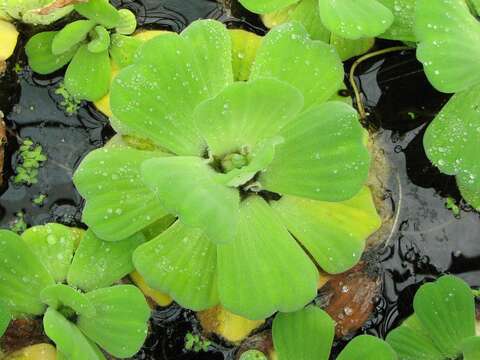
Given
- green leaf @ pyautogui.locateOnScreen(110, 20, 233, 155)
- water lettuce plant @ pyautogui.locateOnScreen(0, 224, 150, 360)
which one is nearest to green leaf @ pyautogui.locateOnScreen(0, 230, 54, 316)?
water lettuce plant @ pyautogui.locateOnScreen(0, 224, 150, 360)

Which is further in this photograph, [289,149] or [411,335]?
[411,335]

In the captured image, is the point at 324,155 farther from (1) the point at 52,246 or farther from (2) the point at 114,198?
(1) the point at 52,246

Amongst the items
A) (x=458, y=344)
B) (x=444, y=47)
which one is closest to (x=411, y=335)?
(x=458, y=344)

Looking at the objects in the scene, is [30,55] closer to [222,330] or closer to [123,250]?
[123,250]

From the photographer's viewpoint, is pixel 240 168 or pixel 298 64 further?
pixel 298 64

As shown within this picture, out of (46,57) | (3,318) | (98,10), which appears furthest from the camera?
(46,57)

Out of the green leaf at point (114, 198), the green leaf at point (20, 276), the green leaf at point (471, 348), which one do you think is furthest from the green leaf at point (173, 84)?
the green leaf at point (471, 348)

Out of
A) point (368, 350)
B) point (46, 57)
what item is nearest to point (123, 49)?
point (46, 57)
